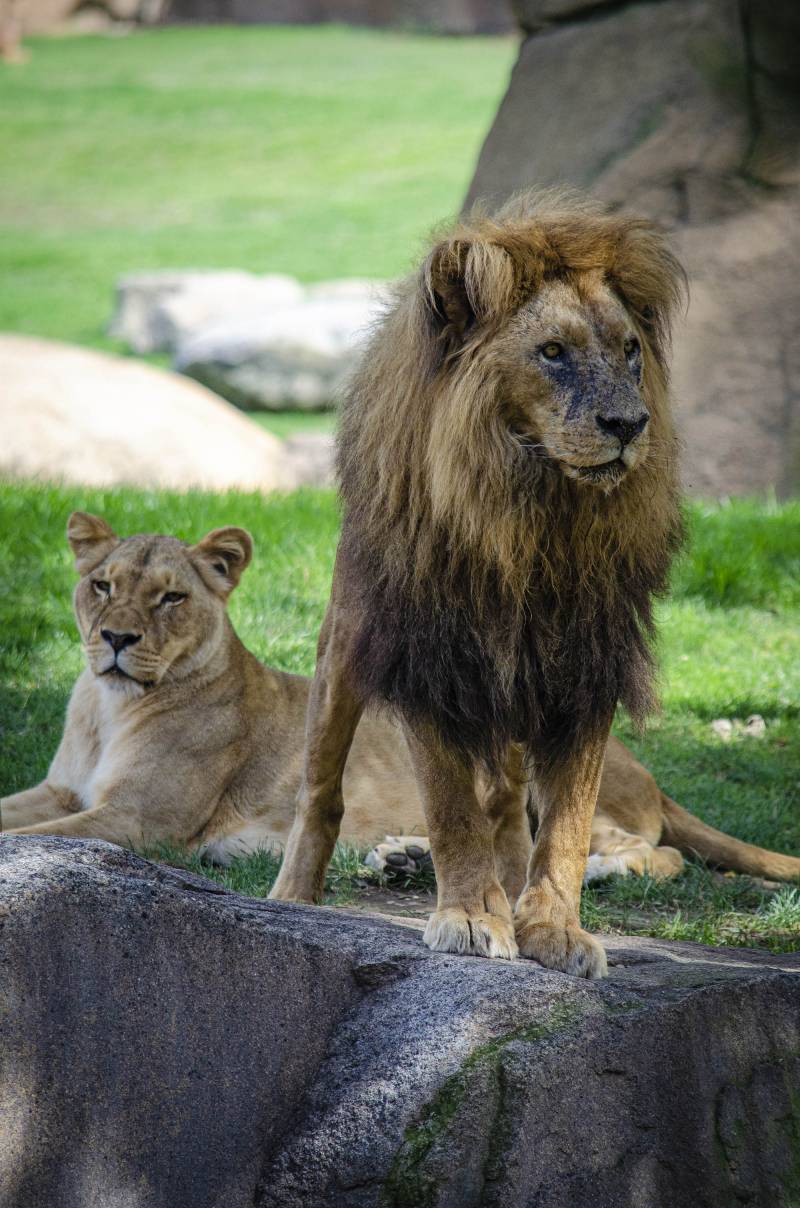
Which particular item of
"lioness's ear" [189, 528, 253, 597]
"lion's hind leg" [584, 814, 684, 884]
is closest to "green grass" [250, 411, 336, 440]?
"lioness's ear" [189, 528, 253, 597]

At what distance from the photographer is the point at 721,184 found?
1045cm

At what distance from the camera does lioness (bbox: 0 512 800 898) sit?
541 centimetres

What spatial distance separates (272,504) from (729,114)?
4223 mm

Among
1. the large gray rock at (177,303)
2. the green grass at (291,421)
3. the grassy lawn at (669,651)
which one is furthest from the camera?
the large gray rock at (177,303)

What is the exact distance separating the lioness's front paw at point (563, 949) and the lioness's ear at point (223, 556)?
2.38 m

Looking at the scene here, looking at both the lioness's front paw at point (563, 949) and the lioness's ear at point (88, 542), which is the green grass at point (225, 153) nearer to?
the lioness's ear at point (88, 542)

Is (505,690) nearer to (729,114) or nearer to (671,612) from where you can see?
(671,612)

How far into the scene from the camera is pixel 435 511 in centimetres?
364

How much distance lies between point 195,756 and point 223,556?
0.74m

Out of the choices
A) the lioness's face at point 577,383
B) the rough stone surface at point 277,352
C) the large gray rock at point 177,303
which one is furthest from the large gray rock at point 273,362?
the lioness's face at point 577,383

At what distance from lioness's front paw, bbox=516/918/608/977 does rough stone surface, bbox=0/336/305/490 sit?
7287 mm

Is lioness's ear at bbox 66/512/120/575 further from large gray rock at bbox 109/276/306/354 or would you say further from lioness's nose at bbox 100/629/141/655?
large gray rock at bbox 109/276/306/354

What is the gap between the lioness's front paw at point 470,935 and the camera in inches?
137

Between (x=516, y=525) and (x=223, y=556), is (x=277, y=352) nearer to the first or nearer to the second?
(x=223, y=556)
